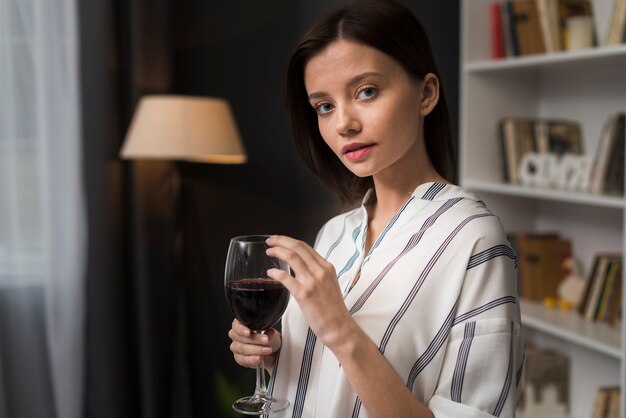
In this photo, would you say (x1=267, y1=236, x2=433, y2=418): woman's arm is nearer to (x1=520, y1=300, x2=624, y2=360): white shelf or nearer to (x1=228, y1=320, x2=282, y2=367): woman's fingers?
(x1=228, y1=320, x2=282, y2=367): woman's fingers

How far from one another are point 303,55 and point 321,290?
1.28 feet

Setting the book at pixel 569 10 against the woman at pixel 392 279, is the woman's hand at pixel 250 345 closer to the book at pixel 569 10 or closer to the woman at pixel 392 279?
the woman at pixel 392 279

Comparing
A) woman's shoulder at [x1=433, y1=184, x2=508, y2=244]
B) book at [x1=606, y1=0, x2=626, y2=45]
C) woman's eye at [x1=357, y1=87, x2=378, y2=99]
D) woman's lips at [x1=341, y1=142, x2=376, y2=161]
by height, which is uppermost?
book at [x1=606, y1=0, x2=626, y2=45]

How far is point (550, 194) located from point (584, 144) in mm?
343

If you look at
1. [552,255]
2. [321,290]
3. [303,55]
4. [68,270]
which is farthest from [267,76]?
[321,290]

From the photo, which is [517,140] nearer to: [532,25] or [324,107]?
[532,25]

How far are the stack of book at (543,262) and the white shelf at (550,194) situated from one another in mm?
188

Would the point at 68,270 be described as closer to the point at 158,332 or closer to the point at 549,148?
the point at 158,332

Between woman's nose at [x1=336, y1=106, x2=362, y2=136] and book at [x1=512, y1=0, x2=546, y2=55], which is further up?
book at [x1=512, y1=0, x2=546, y2=55]

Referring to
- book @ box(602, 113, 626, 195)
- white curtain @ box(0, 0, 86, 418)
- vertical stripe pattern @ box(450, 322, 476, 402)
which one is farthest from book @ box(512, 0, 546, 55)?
vertical stripe pattern @ box(450, 322, 476, 402)

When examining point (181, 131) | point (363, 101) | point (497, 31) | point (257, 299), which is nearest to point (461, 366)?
point (257, 299)

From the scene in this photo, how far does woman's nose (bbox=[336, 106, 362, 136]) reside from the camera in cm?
113

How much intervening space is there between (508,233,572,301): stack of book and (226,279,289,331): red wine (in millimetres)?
2342

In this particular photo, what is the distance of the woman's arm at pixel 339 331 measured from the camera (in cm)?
101
